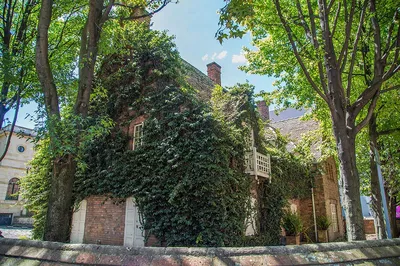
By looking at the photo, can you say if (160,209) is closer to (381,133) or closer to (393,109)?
(381,133)

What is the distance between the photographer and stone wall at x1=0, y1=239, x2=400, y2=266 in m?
2.56

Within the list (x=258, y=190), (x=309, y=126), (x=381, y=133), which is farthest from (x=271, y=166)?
(x=309, y=126)

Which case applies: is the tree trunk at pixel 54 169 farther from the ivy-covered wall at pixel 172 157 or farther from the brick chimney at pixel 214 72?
the brick chimney at pixel 214 72

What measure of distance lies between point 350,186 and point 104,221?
10.3m

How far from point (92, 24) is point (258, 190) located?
34.0 feet

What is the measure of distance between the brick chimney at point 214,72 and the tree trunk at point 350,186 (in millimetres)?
14611

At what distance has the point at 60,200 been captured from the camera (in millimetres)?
6180

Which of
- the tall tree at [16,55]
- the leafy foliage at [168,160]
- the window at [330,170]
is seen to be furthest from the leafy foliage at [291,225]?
the tall tree at [16,55]

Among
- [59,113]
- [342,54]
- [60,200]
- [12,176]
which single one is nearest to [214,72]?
[342,54]

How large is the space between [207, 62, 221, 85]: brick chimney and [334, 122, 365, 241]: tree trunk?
1461cm

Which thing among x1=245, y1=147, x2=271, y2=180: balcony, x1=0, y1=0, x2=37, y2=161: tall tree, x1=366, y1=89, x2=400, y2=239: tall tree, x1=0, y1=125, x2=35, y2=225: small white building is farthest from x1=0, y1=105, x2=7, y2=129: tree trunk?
x1=0, y1=125, x2=35, y2=225: small white building

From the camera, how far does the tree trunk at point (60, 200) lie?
6.00 m

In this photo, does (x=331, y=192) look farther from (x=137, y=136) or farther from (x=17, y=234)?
(x=17, y=234)

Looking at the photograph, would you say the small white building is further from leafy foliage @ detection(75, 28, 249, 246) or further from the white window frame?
the white window frame
